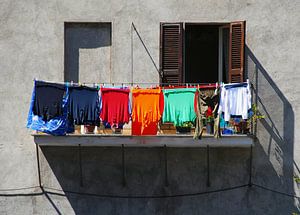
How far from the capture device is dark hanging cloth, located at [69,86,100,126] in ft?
54.1

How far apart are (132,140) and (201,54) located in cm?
305

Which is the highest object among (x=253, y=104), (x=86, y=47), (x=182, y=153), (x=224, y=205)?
(x=86, y=47)

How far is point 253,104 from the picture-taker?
17453mm

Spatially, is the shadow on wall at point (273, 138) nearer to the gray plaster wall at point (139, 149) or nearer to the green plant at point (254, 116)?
the gray plaster wall at point (139, 149)

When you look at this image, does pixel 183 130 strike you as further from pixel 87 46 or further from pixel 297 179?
pixel 87 46

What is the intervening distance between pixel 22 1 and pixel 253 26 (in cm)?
524

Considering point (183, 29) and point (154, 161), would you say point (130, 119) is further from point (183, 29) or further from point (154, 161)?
point (183, 29)

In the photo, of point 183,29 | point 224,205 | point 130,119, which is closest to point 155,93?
point 130,119

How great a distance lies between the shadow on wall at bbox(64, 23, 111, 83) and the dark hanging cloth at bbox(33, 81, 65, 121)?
160cm

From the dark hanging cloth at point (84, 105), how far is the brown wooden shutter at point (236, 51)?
3122mm

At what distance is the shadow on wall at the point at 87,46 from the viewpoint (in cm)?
1798

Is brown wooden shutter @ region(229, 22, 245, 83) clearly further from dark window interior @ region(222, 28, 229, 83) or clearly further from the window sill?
the window sill

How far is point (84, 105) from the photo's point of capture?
16.5 meters

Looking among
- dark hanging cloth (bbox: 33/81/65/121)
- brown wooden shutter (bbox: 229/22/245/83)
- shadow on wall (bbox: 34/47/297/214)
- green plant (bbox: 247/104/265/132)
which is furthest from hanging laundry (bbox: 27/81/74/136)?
green plant (bbox: 247/104/265/132)
